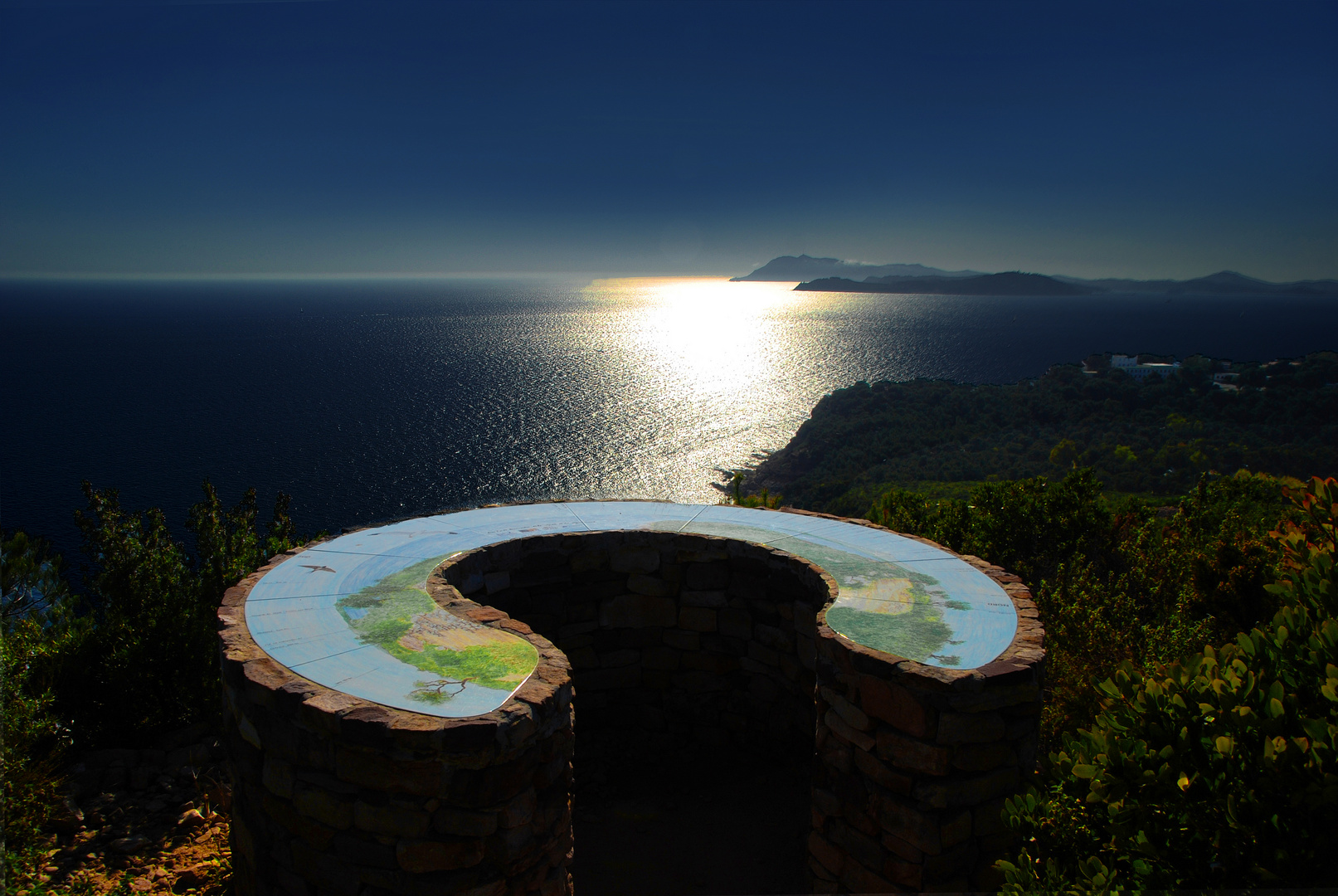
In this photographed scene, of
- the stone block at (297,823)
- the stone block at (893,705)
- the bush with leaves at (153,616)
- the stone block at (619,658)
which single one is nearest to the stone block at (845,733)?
the stone block at (893,705)

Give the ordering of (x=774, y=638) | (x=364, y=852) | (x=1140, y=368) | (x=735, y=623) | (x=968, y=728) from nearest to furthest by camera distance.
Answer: (x=364, y=852), (x=968, y=728), (x=774, y=638), (x=735, y=623), (x=1140, y=368)

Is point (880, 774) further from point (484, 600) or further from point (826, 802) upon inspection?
point (484, 600)

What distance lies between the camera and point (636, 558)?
334 inches

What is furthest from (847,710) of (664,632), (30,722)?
(30,722)

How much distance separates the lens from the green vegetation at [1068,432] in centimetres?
3719

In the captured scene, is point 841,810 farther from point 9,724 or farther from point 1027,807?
point 9,724

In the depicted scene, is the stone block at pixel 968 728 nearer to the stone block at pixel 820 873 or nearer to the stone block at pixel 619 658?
the stone block at pixel 820 873

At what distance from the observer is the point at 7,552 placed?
12836 mm

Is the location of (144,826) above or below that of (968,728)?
below

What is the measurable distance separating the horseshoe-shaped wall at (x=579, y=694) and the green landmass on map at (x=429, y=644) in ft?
0.08

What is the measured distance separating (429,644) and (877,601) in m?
3.77

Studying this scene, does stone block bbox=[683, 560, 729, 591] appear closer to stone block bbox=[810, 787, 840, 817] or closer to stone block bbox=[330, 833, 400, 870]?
stone block bbox=[810, 787, 840, 817]

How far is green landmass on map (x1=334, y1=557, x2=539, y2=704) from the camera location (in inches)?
208

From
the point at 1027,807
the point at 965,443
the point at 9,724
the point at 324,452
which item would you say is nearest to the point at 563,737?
the point at 1027,807
